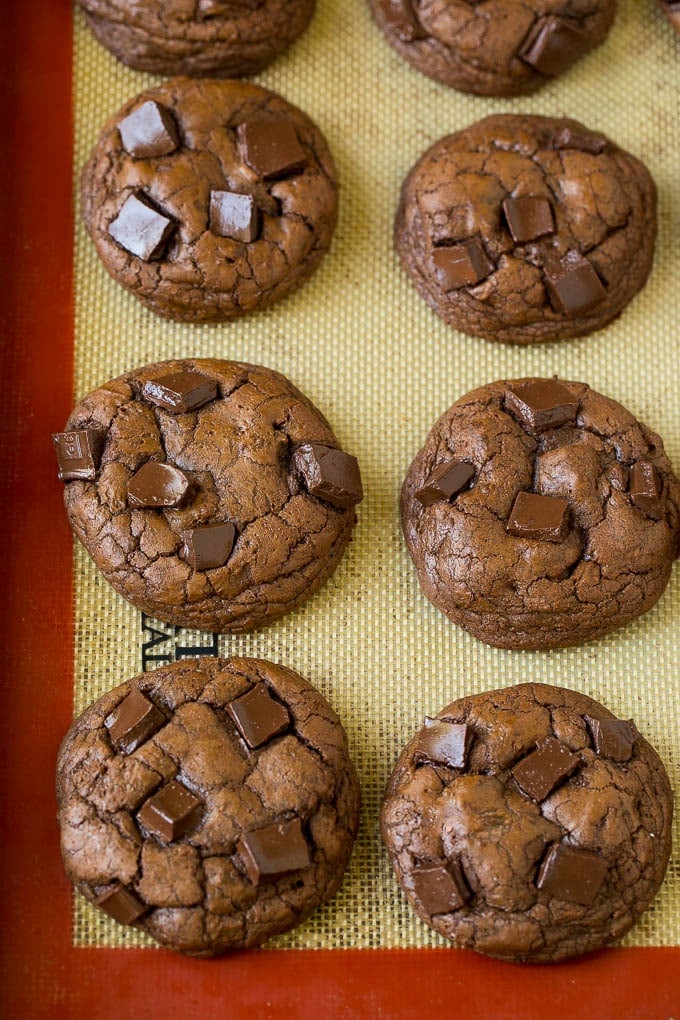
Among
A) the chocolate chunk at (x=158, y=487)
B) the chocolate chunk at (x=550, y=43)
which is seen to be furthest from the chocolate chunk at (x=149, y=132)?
the chocolate chunk at (x=550, y=43)

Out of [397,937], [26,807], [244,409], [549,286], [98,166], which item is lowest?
[26,807]

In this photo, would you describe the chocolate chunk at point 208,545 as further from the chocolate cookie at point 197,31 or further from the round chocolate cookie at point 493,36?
the round chocolate cookie at point 493,36

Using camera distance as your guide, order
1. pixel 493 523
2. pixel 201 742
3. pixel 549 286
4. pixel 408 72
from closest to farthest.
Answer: pixel 201 742, pixel 493 523, pixel 549 286, pixel 408 72

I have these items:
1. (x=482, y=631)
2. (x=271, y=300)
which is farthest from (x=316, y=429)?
(x=482, y=631)

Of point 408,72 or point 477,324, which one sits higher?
point 408,72

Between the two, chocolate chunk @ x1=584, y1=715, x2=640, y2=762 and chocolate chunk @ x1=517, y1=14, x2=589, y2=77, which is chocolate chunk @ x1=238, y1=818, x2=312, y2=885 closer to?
chocolate chunk @ x1=584, y1=715, x2=640, y2=762

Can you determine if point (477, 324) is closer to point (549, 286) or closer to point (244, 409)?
point (549, 286)

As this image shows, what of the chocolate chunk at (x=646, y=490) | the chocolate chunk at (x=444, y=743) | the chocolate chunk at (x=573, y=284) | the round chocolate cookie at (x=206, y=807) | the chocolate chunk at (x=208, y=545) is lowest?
the round chocolate cookie at (x=206, y=807)

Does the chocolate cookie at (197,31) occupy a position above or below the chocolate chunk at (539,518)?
above

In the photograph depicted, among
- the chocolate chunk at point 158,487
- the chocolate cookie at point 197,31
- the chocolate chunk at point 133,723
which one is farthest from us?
the chocolate cookie at point 197,31
